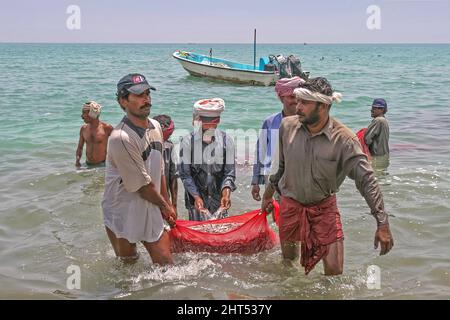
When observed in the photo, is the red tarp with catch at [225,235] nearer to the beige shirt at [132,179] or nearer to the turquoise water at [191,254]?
the turquoise water at [191,254]

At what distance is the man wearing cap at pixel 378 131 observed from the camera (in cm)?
936

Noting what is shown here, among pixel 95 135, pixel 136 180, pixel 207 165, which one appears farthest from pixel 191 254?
pixel 95 135

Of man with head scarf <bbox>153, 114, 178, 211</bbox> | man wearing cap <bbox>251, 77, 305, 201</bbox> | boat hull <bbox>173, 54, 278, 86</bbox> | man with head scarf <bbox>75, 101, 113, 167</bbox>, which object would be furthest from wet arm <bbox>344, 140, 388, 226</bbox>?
boat hull <bbox>173, 54, 278, 86</bbox>

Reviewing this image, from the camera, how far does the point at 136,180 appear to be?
13.2 feet

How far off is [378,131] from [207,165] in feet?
17.3

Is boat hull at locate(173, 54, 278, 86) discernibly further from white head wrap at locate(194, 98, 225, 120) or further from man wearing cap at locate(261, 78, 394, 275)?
man wearing cap at locate(261, 78, 394, 275)

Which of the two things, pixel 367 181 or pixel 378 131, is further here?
pixel 378 131

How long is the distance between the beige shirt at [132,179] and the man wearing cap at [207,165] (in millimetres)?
877

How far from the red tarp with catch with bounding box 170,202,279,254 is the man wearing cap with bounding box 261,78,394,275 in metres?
0.52

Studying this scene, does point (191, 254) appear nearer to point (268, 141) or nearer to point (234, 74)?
point (268, 141)

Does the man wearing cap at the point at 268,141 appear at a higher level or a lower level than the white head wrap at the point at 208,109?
lower

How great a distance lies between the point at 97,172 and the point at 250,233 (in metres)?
4.94

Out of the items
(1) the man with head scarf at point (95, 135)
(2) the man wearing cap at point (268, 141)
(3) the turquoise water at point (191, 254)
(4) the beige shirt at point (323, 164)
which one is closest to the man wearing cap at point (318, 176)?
(4) the beige shirt at point (323, 164)

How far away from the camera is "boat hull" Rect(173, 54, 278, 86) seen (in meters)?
26.8
